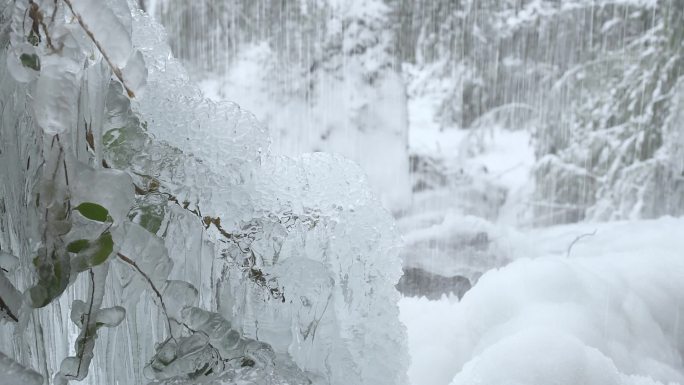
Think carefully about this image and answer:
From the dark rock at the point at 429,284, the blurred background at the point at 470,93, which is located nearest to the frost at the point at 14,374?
the dark rock at the point at 429,284

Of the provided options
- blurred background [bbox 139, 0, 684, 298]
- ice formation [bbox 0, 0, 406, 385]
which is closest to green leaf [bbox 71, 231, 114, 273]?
ice formation [bbox 0, 0, 406, 385]

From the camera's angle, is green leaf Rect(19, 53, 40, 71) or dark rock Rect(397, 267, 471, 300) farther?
dark rock Rect(397, 267, 471, 300)

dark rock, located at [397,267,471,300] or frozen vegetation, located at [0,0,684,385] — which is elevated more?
frozen vegetation, located at [0,0,684,385]

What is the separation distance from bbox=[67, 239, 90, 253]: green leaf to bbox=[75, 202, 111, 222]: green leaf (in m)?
0.02

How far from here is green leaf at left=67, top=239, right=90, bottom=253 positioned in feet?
1.17

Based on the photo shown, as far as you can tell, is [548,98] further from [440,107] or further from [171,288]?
[171,288]

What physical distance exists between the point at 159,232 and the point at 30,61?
15 cm

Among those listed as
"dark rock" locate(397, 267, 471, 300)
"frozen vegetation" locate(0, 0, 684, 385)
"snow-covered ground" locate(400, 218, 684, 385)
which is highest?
"frozen vegetation" locate(0, 0, 684, 385)

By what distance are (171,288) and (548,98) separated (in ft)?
15.3

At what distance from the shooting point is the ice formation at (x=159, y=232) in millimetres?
359

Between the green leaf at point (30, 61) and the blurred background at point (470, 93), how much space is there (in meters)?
2.39

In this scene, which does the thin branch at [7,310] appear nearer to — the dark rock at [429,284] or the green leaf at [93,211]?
the green leaf at [93,211]

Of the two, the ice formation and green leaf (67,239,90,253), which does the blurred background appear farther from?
green leaf (67,239,90,253)

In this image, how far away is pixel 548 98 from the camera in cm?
473
